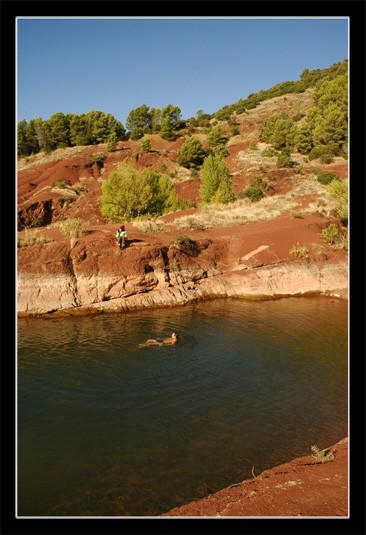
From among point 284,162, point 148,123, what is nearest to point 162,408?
point 284,162

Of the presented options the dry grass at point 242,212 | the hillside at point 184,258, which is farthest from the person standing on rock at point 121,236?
the dry grass at point 242,212

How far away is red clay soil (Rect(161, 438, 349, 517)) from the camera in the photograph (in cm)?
504

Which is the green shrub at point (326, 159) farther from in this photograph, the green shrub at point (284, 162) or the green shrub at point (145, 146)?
the green shrub at point (145, 146)

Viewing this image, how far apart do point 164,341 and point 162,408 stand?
4081 millimetres

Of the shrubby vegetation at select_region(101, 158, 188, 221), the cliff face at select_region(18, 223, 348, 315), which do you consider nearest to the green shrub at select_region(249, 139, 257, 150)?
the shrubby vegetation at select_region(101, 158, 188, 221)

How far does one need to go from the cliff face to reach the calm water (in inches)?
106

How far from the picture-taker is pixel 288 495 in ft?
17.8

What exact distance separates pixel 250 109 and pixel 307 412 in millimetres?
89701

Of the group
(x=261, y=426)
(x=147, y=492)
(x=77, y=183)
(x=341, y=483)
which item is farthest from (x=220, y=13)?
(x=77, y=183)

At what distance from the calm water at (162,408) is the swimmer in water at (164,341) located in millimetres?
309

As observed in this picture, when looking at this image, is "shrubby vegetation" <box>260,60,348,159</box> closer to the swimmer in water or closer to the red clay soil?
the swimmer in water

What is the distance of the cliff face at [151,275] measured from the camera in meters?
17.3

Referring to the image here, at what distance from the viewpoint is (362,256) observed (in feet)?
14.0

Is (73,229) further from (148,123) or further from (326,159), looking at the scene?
(148,123)
